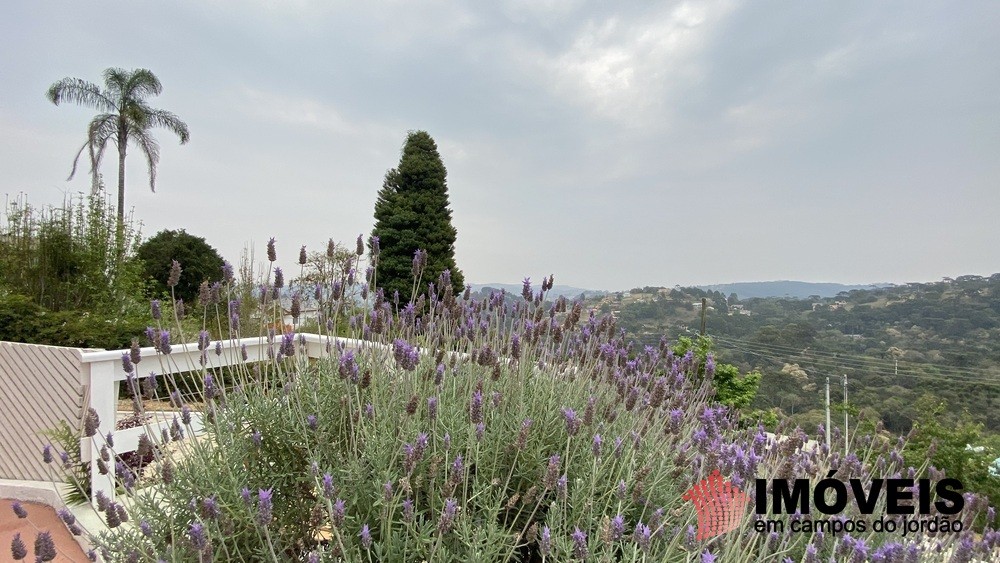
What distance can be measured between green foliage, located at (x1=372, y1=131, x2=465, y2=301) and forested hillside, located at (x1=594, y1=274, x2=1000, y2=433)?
3.13 metres

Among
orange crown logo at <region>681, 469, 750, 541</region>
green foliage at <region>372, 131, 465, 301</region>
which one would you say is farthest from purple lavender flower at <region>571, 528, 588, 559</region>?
green foliage at <region>372, 131, 465, 301</region>

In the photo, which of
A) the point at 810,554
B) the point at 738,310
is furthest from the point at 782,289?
the point at 810,554

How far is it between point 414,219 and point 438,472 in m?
7.14

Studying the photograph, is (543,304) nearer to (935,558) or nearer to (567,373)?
(567,373)

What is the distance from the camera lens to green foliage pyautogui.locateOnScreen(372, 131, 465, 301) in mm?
8203

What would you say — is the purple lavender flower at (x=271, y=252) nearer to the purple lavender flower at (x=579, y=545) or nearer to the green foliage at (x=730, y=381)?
the purple lavender flower at (x=579, y=545)

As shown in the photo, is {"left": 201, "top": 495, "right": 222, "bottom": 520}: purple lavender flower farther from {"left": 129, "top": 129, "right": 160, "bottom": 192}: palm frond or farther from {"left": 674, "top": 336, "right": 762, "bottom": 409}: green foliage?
{"left": 129, "top": 129, "right": 160, "bottom": 192}: palm frond

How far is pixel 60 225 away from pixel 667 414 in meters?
10.8

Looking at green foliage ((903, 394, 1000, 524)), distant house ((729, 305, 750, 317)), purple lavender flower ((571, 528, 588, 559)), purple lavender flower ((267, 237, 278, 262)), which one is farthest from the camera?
distant house ((729, 305, 750, 317))

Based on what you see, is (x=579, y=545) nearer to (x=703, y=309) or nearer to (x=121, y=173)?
(x=703, y=309)

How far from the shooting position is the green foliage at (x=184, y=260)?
13.0m

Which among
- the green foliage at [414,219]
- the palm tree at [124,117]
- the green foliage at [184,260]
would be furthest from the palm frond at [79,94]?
the green foliage at [414,219]

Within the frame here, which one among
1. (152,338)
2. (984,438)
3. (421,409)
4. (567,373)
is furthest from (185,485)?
(984,438)

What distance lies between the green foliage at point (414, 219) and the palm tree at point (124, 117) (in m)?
15.1
